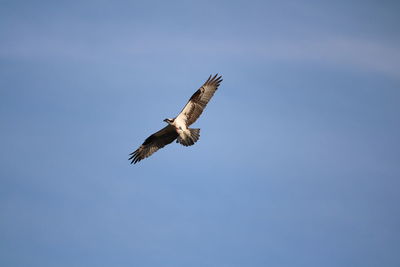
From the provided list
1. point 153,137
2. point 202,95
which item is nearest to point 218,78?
point 202,95

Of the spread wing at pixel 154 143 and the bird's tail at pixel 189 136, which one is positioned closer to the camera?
the bird's tail at pixel 189 136

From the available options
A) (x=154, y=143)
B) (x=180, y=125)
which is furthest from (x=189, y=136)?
(x=154, y=143)

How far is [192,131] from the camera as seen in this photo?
28281 millimetres

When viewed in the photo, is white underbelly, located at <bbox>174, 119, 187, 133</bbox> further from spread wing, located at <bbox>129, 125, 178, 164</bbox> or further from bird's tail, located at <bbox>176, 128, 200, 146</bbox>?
spread wing, located at <bbox>129, 125, 178, 164</bbox>

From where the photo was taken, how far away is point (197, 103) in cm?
2867

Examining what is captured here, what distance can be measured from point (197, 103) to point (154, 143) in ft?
8.81

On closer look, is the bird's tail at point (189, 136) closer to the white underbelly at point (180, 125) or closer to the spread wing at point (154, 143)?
the white underbelly at point (180, 125)

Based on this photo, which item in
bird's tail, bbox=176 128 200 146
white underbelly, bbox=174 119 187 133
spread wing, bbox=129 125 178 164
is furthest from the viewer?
spread wing, bbox=129 125 178 164

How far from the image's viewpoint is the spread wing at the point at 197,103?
28.5 metres

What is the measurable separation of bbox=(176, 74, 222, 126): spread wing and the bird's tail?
39 cm

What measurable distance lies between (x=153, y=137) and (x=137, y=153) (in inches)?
41.5

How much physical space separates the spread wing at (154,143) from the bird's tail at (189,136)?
79 centimetres

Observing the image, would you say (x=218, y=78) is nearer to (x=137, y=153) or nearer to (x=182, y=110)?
(x=182, y=110)

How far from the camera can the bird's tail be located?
28.2 meters
